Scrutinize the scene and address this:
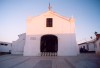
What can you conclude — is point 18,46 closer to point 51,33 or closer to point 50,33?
point 50,33

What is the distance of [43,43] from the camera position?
2619 centimetres

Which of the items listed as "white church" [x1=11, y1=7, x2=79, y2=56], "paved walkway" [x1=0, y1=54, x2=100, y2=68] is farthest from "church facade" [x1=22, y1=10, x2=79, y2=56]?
"paved walkway" [x1=0, y1=54, x2=100, y2=68]

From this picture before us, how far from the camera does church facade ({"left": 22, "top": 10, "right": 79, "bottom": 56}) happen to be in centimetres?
2173

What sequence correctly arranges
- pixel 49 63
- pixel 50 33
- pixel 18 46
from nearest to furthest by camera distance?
pixel 49 63
pixel 50 33
pixel 18 46

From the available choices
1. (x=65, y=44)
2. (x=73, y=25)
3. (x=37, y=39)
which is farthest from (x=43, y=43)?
(x=73, y=25)

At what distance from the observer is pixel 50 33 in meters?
22.2

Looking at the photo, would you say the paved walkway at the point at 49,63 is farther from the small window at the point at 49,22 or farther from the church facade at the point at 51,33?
the small window at the point at 49,22

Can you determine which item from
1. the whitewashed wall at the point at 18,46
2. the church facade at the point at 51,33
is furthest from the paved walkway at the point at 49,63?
the whitewashed wall at the point at 18,46

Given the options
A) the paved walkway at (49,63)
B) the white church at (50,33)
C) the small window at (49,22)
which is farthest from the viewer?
the small window at (49,22)

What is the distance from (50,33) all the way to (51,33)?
0.18m

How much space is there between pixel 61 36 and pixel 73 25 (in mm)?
2971

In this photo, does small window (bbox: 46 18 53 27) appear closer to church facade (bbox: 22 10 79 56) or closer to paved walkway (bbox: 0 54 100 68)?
church facade (bbox: 22 10 79 56)

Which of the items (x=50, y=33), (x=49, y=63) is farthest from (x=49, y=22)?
(x=49, y=63)

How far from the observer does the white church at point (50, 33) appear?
2173 cm
